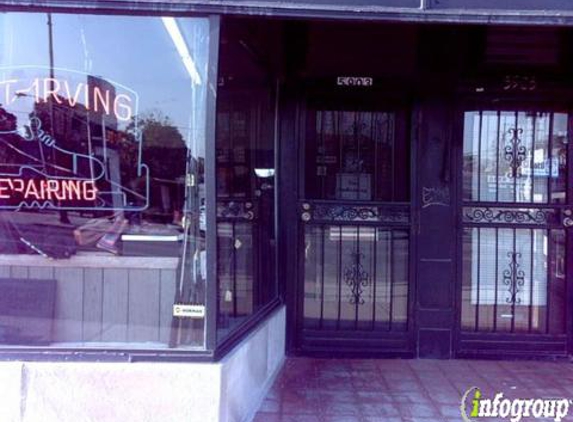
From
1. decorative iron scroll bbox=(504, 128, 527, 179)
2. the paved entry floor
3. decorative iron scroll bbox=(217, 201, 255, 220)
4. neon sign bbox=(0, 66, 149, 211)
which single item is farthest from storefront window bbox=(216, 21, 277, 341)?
decorative iron scroll bbox=(504, 128, 527, 179)

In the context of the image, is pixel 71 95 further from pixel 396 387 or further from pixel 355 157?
pixel 396 387

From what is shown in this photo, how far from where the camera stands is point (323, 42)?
513cm

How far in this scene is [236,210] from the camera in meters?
4.21

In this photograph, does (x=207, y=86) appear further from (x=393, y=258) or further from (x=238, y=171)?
(x=393, y=258)

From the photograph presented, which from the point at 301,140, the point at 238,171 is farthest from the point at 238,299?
the point at 301,140

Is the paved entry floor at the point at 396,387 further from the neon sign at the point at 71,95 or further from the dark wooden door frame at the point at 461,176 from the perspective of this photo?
the neon sign at the point at 71,95

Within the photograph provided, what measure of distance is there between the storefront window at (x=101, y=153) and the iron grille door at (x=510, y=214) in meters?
2.65

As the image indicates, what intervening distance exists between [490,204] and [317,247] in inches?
60.7

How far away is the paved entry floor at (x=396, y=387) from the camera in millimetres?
4148

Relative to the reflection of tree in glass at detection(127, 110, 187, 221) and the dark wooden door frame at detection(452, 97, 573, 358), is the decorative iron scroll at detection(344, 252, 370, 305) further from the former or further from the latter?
the reflection of tree in glass at detection(127, 110, 187, 221)

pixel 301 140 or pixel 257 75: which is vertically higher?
pixel 257 75

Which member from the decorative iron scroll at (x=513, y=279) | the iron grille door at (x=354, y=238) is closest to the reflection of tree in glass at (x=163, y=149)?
the iron grille door at (x=354, y=238)

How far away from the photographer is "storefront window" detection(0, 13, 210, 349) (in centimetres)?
361

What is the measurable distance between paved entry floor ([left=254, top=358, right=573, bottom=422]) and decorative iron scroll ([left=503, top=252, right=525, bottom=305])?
0.55 m
